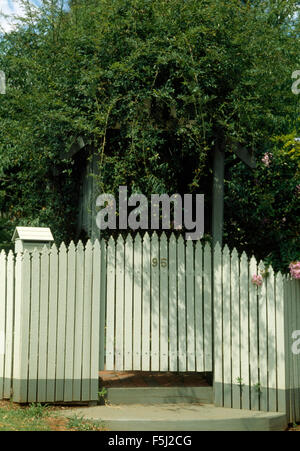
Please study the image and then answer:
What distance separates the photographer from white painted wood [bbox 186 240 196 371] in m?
6.27

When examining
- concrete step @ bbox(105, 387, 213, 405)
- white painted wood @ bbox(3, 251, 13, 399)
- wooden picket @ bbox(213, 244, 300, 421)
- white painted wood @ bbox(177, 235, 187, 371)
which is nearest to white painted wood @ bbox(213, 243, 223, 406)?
wooden picket @ bbox(213, 244, 300, 421)

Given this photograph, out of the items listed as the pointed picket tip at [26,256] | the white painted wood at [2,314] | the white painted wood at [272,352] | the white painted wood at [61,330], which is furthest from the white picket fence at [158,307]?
the white painted wood at [2,314]

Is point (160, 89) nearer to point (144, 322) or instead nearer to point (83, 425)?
point (144, 322)

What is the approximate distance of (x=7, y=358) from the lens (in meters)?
6.23

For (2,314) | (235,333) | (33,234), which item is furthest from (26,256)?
(235,333)

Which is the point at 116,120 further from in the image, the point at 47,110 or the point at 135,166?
the point at 47,110

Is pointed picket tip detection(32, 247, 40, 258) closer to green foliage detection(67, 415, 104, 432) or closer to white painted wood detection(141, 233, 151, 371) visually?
white painted wood detection(141, 233, 151, 371)

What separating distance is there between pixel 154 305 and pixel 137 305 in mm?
191

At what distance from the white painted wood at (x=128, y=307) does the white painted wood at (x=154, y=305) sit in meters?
0.24

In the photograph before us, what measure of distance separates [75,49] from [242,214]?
11.8 feet

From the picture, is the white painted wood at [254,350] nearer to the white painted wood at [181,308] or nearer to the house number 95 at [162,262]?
the white painted wood at [181,308]

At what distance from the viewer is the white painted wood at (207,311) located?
629 centimetres
